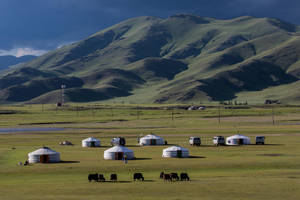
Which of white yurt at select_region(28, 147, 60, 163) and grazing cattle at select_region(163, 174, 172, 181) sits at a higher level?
white yurt at select_region(28, 147, 60, 163)

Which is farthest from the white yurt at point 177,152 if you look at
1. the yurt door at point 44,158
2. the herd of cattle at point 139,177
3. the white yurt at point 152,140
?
the white yurt at point 152,140

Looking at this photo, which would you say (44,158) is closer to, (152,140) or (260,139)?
(152,140)

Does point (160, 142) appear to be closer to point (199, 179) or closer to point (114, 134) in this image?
point (114, 134)

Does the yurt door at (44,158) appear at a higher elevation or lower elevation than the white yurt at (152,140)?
lower

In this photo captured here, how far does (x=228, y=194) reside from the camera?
152 feet

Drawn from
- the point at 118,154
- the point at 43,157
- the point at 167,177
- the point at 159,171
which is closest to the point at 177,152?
the point at 118,154

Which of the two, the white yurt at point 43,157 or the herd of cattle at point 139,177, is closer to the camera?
the herd of cattle at point 139,177

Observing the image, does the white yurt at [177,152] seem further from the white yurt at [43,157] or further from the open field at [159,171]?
the white yurt at [43,157]

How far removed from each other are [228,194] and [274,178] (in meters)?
11.8

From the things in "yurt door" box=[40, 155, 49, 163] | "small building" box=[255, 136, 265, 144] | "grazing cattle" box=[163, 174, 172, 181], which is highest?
"small building" box=[255, 136, 265, 144]

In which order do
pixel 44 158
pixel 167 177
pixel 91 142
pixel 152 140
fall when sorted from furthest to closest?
pixel 152 140 → pixel 91 142 → pixel 44 158 → pixel 167 177

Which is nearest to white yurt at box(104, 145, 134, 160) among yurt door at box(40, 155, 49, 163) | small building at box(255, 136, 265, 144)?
yurt door at box(40, 155, 49, 163)

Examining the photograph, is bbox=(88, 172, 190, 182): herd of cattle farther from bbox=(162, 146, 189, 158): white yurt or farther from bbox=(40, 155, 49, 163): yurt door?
bbox=(162, 146, 189, 158): white yurt

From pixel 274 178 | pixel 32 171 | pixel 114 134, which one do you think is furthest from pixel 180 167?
pixel 114 134
